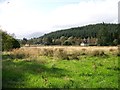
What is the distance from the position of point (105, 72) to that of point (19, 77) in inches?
236

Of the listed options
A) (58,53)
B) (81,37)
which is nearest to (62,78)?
(58,53)

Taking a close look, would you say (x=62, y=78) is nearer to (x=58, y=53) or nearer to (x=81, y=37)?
(x=58, y=53)

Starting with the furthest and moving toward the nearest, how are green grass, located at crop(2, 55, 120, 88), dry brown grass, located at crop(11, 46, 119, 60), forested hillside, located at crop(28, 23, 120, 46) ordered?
forested hillside, located at crop(28, 23, 120, 46), dry brown grass, located at crop(11, 46, 119, 60), green grass, located at crop(2, 55, 120, 88)

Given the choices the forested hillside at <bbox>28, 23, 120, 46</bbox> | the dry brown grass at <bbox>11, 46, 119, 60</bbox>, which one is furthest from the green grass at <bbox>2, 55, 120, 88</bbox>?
the forested hillside at <bbox>28, 23, 120, 46</bbox>

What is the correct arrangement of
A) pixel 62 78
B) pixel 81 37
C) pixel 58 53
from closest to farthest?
pixel 62 78, pixel 58 53, pixel 81 37

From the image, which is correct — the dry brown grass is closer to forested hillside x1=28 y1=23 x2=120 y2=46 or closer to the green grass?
the green grass

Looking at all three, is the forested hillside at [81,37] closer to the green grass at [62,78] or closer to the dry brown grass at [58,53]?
the dry brown grass at [58,53]

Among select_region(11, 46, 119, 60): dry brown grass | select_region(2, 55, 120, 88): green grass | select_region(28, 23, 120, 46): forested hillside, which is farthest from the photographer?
select_region(28, 23, 120, 46): forested hillside

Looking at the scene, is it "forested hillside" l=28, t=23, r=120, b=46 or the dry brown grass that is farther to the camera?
"forested hillside" l=28, t=23, r=120, b=46

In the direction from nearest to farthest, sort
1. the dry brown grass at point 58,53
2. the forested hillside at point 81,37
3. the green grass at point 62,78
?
the green grass at point 62,78
the dry brown grass at point 58,53
the forested hillside at point 81,37

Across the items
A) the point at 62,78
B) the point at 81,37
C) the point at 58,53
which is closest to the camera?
the point at 62,78

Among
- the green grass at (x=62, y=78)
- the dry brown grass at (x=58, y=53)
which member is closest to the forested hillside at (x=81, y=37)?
the dry brown grass at (x=58, y=53)

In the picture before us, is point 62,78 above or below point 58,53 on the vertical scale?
below

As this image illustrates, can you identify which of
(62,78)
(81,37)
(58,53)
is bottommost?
(62,78)
